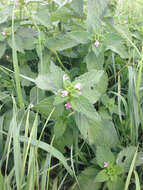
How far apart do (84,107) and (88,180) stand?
434 millimetres

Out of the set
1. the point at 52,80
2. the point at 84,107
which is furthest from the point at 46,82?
the point at 84,107

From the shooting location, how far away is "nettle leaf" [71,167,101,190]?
3.49 feet

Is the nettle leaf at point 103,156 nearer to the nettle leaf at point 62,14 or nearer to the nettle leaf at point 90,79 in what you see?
the nettle leaf at point 90,79

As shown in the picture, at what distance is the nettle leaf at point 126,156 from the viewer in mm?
1105

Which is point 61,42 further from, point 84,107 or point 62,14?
point 84,107

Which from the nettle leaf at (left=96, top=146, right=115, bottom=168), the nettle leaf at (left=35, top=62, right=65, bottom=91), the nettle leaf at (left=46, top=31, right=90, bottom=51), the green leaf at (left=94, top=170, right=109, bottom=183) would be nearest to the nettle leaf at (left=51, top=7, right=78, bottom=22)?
the nettle leaf at (left=46, top=31, right=90, bottom=51)

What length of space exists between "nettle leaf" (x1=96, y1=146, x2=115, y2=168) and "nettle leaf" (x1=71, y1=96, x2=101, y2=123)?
0.79ft

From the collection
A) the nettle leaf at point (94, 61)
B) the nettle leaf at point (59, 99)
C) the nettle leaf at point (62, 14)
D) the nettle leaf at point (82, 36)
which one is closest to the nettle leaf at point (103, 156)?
the nettle leaf at point (59, 99)

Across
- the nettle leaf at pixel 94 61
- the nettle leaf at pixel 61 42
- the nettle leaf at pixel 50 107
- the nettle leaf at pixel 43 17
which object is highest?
the nettle leaf at pixel 43 17

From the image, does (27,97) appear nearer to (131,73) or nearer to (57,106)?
(57,106)

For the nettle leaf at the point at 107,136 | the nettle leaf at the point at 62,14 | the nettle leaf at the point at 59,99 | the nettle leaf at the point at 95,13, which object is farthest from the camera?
the nettle leaf at the point at 62,14

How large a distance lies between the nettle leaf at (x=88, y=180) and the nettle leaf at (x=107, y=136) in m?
0.16

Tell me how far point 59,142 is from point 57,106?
0.76 ft

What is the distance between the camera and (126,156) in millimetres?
1135
